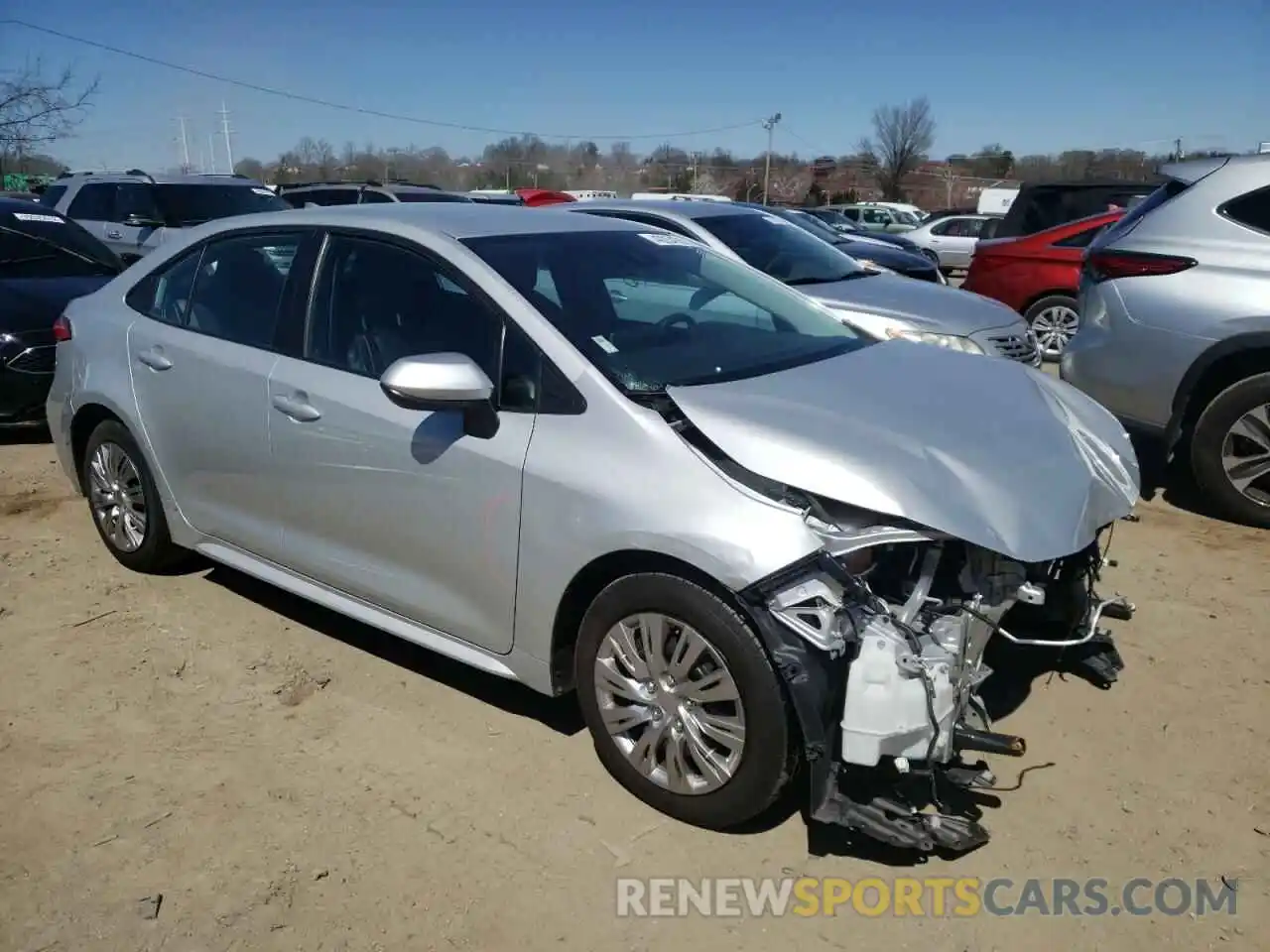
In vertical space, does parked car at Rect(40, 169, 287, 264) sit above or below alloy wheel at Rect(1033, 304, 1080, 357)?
above

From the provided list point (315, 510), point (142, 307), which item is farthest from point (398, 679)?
point (142, 307)

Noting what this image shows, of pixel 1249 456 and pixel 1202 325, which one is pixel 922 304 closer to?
pixel 1202 325

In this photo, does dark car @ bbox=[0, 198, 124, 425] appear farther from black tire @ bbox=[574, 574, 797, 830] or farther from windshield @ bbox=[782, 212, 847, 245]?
windshield @ bbox=[782, 212, 847, 245]

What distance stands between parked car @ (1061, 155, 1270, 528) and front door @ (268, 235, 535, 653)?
12.6ft

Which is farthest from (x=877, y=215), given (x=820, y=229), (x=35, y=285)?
(x=35, y=285)

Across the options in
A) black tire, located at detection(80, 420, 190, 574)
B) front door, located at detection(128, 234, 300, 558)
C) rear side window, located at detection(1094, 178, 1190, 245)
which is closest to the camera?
front door, located at detection(128, 234, 300, 558)

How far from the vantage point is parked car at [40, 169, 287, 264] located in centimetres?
1169

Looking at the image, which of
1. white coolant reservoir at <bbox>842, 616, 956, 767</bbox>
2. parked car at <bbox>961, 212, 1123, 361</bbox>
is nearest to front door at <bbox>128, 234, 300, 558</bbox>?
white coolant reservoir at <bbox>842, 616, 956, 767</bbox>

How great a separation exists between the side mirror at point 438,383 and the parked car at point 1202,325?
396cm

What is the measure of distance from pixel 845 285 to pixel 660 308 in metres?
3.91

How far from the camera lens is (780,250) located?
7.71 meters

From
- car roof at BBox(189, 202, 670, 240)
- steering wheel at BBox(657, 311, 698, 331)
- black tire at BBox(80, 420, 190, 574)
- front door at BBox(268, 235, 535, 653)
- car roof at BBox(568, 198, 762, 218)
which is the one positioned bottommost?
black tire at BBox(80, 420, 190, 574)

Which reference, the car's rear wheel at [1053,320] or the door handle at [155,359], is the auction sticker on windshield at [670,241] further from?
the car's rear wheel at [1053,320]

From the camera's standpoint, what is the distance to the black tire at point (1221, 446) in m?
5.21
